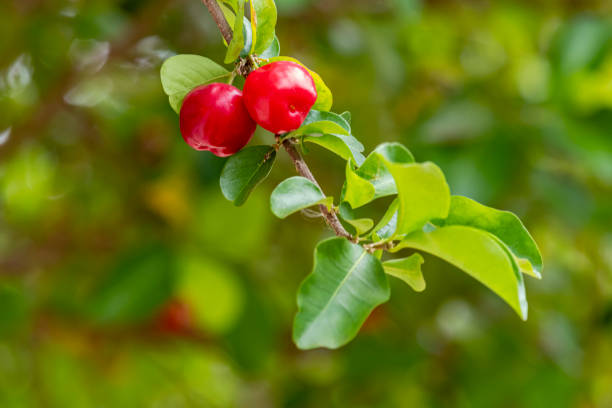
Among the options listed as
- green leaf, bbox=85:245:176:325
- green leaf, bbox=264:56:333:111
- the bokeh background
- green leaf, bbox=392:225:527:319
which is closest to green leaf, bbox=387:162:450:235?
green leaf, bbox=392:225:527:319

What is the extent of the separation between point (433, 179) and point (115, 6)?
5.41 feet

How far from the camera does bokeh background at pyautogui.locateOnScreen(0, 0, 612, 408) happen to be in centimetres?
162

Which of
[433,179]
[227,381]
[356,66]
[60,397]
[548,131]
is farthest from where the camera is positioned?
[227,381]

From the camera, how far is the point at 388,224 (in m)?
0.60

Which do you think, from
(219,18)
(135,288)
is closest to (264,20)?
(219,18)

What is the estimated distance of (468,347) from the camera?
2.01 meters

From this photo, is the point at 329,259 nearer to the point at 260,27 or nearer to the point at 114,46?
the point at 260,27

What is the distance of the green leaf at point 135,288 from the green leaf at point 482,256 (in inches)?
45.7

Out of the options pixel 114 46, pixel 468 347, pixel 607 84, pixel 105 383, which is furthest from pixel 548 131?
pixel 105 383

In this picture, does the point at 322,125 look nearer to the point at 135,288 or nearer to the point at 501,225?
the point at 501,225

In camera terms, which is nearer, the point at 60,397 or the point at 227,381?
the point at 60,397

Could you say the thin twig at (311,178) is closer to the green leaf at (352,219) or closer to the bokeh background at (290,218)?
the green leaf at (352,219)

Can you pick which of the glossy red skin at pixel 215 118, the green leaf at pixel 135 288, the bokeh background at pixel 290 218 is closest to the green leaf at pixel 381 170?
the glossy red skin at pixel 215 118

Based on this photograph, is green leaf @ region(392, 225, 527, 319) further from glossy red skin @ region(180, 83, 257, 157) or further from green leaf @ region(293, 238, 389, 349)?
glossy red skin @ region(180, 83, 257, 157)
